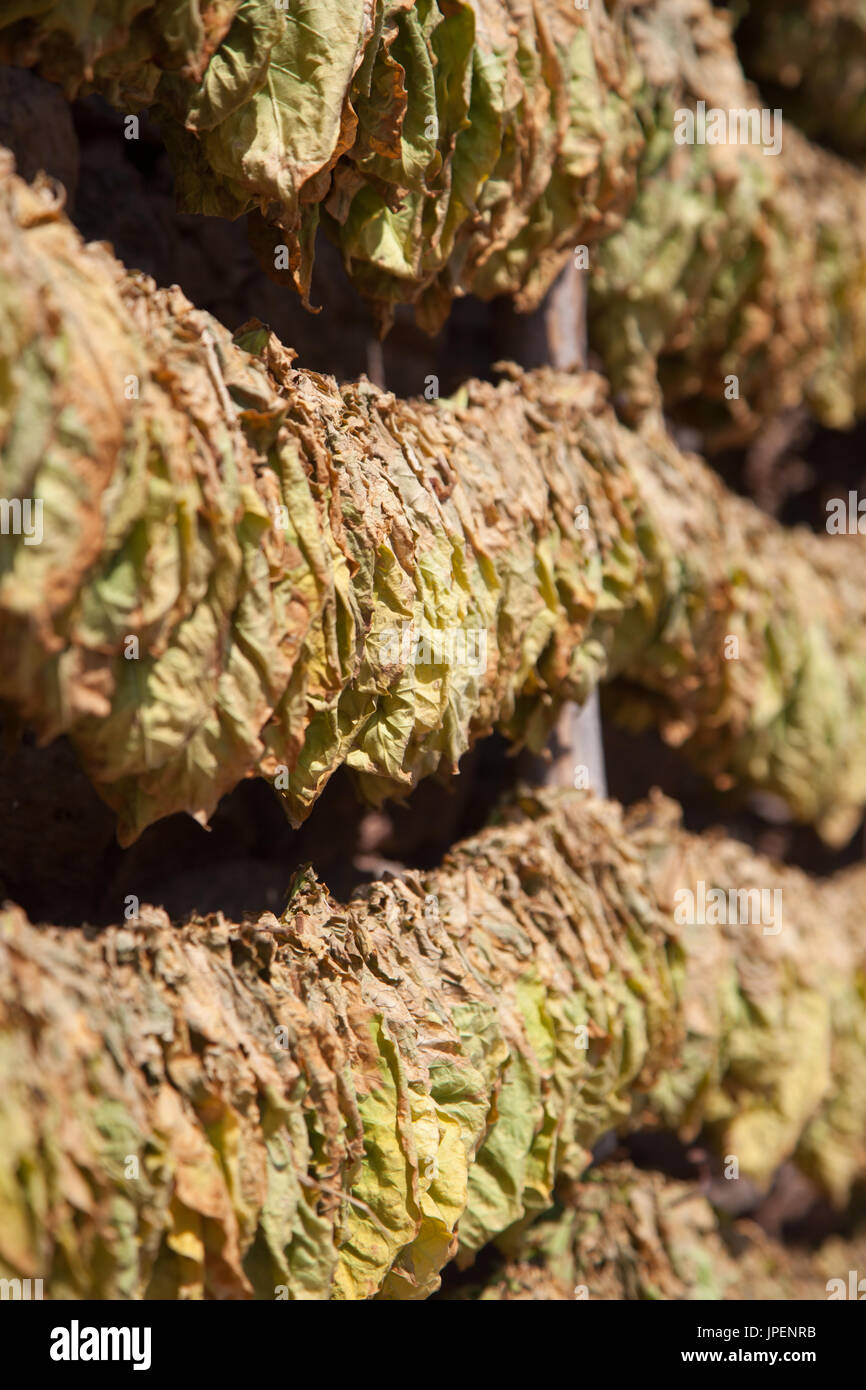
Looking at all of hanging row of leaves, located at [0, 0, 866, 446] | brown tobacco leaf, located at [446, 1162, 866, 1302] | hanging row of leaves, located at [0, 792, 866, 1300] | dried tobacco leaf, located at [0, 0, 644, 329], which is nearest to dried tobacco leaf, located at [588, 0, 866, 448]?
hanging row of leaves, located at [0, 0, 866, 446]

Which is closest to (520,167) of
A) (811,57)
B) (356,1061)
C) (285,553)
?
(285,553)

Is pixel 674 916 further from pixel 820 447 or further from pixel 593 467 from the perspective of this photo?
pixel 820 447

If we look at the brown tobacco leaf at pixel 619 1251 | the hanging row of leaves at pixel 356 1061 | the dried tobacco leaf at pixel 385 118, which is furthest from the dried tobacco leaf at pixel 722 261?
the brown tobacco leaf at pixel 619 1251

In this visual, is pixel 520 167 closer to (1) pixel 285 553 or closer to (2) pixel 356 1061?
(1) pixel 285 553

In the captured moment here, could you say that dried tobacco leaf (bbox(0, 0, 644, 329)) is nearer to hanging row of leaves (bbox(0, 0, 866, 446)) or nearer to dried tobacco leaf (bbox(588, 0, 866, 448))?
hanging row of leaves (bbox(0, 0, 866, 446))
